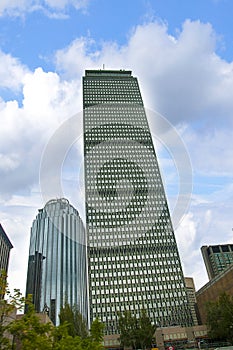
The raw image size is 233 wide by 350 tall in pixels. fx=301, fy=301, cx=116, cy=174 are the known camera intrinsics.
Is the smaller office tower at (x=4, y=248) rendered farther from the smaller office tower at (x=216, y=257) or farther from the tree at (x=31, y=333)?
the smaller office tower at (x=216, y=257)

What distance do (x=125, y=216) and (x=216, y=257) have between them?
80.7 meters

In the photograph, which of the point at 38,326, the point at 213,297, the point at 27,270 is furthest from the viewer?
the point at 27,270

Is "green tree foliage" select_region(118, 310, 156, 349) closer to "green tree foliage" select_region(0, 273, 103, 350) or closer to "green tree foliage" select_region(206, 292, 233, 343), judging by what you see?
"green tree foliage" select_region(206, 292, 233, 343)

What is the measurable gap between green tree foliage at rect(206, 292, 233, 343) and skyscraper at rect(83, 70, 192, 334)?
1700 inches

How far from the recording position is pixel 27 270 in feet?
598

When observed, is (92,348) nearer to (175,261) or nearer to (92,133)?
(175,261)

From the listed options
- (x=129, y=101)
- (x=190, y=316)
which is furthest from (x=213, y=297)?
(x=129, y=101)

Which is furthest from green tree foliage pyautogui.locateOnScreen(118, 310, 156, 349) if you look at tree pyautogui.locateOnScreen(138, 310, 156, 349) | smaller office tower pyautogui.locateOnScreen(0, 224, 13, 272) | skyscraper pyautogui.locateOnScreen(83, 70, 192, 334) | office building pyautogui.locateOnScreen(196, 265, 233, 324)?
smaller office tower pyautogui.locateOnScreen(0, 224, 13, 272)

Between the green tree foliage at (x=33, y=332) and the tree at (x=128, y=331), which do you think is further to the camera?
the tree at (x=128, y=331)

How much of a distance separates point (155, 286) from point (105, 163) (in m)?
58.2

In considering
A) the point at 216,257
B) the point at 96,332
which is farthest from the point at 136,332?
the point at 216,257

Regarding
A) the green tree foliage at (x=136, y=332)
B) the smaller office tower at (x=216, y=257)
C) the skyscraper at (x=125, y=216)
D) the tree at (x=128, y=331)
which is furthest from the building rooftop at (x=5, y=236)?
the smaller office tower at (x=216, y=257)

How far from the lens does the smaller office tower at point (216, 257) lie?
173250 mm

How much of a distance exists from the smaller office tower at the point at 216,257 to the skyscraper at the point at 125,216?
63232 mm
